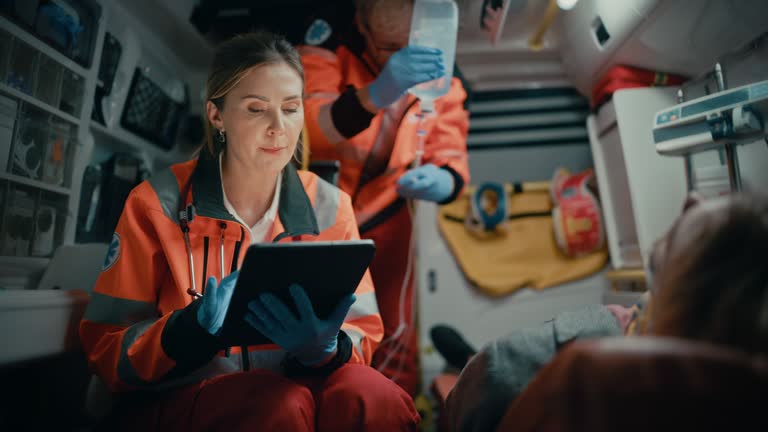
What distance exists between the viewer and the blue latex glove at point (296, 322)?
97 centimetres

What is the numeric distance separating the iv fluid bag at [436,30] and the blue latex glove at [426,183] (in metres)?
0.24

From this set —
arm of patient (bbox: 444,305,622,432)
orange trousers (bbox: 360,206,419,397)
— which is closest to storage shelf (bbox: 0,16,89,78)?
orange trousers (bbox: 360,206,419,397)

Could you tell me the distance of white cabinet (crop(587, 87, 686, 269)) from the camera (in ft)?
5.39

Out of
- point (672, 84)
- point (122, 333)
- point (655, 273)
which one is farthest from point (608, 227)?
point (122, 333)

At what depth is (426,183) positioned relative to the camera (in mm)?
1697

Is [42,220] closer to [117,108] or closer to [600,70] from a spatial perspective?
[117,108]

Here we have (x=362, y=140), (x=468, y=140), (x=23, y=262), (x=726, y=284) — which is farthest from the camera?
(x=468, y=140)

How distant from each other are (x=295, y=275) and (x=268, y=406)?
275mm

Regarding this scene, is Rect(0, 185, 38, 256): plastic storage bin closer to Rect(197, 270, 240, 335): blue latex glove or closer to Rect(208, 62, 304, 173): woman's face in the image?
Rect(208, 62, 304, 173): woman's face

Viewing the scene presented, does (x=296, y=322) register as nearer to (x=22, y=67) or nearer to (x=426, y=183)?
(x=426, y=183)

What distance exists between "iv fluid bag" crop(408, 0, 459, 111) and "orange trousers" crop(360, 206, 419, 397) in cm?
50

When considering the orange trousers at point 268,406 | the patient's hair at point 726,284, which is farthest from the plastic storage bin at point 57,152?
the patient's hair at point 726,284

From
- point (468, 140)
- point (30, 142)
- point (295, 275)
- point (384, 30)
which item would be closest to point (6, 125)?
point (30, 142)

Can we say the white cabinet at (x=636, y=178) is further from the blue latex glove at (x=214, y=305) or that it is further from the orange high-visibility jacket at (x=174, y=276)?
the blue latex glove at (x=214, y=305)
